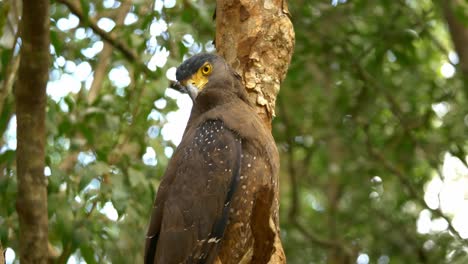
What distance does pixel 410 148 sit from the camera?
7.70 meters

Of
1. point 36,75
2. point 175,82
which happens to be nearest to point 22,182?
point 36,75

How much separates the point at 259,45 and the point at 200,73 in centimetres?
33

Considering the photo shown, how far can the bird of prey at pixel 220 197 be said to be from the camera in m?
4.04

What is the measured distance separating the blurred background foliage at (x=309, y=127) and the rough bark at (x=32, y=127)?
0.73 metres

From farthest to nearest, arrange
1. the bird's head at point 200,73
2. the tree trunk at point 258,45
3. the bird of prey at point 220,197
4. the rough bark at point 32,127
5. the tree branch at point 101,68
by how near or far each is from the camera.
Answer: the tree branch at point 101,68 < the tree trunk at point 258,45 < the bird's head at point 200,73 < the bird of prey at point 220,197 < the rough bark at point 32,127

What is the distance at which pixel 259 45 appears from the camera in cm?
457

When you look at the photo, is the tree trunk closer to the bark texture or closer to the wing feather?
the bark texture

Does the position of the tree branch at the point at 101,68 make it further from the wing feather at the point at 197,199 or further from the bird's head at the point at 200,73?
the wing feather at the point at 197,199

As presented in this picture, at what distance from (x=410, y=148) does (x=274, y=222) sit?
3.72 m

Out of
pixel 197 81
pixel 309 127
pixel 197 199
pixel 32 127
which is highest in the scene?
pixel 32 127

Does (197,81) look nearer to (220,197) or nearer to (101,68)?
(220,197)

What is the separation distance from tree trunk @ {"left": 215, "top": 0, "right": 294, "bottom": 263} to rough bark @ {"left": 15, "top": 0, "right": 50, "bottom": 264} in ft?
3.66

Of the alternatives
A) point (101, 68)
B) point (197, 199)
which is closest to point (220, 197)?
point (197, 199)

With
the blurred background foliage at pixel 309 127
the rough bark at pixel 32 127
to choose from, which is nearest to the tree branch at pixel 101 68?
the blurred background foliage at pixel 309 127
